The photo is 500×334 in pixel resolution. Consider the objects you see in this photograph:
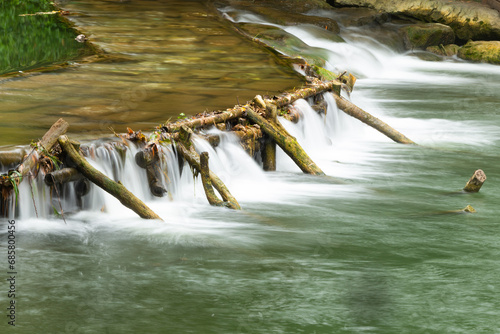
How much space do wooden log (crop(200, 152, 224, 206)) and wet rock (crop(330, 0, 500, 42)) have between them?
18709 millimetres

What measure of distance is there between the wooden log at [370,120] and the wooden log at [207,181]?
4.32 metres

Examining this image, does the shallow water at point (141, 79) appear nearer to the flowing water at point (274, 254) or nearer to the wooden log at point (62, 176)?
the wooden log at point (62, 176)

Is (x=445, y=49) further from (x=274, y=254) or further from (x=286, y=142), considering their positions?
(x=274, y=254)

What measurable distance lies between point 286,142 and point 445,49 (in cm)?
1581

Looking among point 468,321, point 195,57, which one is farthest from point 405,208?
point 195,57

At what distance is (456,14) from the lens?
2472 cm

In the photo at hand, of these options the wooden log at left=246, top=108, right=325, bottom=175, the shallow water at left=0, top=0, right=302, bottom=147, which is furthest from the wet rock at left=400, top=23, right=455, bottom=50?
the wooden log at left=246, top=108, right=325, bottom=175

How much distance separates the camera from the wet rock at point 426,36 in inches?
928

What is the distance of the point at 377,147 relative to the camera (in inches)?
450

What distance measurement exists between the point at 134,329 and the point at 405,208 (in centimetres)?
382

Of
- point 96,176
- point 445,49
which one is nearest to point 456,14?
point 445,49

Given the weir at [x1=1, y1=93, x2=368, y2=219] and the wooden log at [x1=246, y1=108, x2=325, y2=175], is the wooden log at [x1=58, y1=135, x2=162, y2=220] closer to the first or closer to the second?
the weir at [x1=1, y1=93, x2=368, y2=219]

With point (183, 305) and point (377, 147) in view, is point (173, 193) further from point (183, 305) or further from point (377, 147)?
point (377, 147)

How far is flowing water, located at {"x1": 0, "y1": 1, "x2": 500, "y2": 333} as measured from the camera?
5.10 meters
